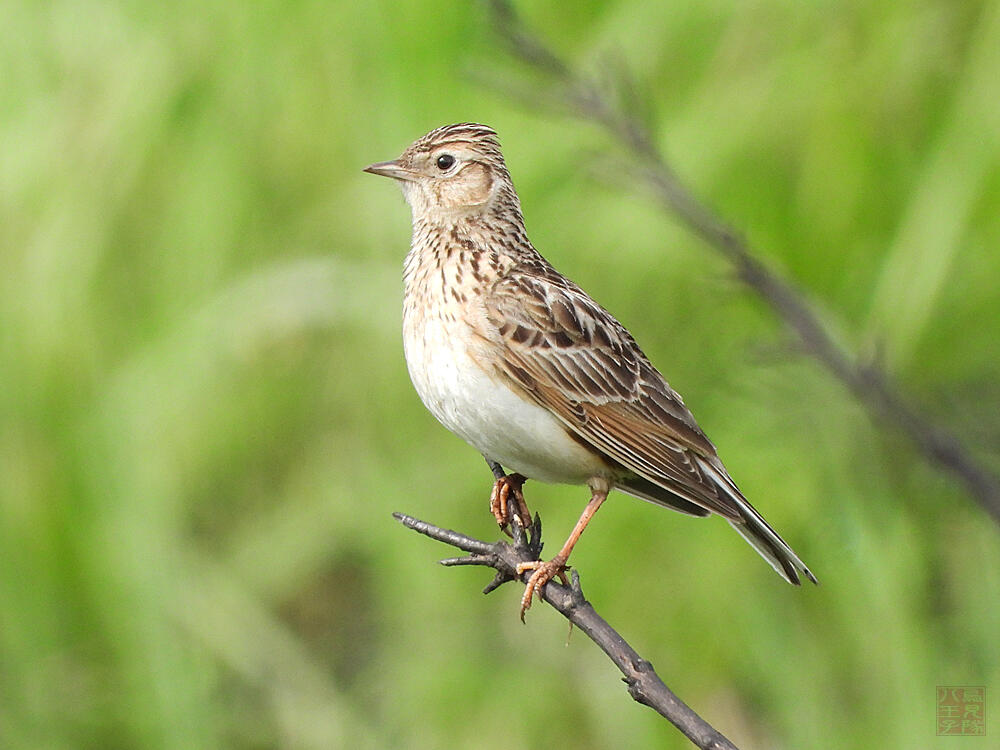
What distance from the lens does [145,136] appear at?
22.0 feet

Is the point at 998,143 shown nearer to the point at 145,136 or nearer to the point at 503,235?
the point at 503,235

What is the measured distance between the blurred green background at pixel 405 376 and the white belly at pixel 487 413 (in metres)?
1.52

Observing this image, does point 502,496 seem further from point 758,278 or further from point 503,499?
point 758,278

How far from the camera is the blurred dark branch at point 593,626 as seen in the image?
2260 mm

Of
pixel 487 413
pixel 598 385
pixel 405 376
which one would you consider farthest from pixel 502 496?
pixel 405 376

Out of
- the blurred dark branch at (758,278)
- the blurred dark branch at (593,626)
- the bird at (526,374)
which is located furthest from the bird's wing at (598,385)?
the blurred dark branch at (758,278)

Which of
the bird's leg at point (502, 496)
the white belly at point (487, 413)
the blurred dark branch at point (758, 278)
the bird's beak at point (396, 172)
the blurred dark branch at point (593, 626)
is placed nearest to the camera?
the blurred dark branch at point (593, 626)

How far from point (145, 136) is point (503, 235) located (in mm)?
3144

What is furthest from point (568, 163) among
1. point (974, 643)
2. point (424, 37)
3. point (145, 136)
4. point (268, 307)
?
point (974, 643)

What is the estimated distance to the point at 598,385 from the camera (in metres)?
3.97

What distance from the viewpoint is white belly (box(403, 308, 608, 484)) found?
368cm

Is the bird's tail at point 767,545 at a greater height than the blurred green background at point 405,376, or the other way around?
the blurred green background at point 405,376

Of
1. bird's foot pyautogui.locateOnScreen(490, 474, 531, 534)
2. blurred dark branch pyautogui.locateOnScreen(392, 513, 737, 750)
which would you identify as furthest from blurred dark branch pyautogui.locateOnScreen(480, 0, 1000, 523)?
bird's foot pyautogui.locateOnScreen(490, 474, 531, 534)

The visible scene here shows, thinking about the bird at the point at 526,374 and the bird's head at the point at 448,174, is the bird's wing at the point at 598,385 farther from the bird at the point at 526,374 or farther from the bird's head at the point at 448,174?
the bird's head at the point at 448,174
